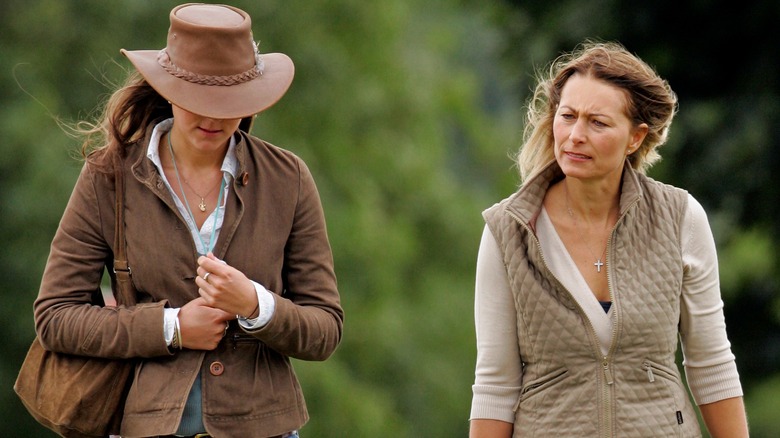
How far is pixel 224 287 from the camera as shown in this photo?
4383 mm

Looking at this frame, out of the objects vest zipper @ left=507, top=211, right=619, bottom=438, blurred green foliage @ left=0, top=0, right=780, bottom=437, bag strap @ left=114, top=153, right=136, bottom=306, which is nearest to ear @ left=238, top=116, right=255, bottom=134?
bag strap @ left=114, top=153, right=136, bottom=306

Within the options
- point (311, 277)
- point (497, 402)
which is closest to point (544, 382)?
point (497, 402)

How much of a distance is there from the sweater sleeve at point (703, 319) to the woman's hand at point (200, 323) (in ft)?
4.62

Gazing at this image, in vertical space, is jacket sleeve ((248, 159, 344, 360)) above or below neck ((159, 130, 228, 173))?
below

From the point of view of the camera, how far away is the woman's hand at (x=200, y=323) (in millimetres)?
4457

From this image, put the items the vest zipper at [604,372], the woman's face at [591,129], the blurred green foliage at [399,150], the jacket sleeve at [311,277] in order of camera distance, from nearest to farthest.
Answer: the jacket sleeve at [311,277]
the vest zipper at [604,372]
the woman's face at [591,129]
the blurred green foliage at [399,150]

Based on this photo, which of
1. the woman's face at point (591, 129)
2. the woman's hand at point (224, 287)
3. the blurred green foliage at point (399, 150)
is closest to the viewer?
the woman's hand at point (224, 287)

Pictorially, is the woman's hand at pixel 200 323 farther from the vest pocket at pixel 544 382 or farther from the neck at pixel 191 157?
the vest pocket at pixel 544 382

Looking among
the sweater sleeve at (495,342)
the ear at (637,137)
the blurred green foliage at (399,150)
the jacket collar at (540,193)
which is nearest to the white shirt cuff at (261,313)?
the sweater sleeve at (495,342)

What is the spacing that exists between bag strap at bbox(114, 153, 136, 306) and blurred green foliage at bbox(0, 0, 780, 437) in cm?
368

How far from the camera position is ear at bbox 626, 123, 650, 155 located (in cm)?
501

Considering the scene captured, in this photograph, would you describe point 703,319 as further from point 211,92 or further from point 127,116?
point 127,116

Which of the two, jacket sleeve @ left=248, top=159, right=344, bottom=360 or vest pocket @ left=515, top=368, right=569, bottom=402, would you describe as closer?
jacket sleeve @ left=248, top=159, right=344, bottom=360

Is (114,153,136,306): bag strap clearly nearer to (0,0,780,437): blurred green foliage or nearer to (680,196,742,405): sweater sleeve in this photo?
(680,196,742,405): sweater sleeve
